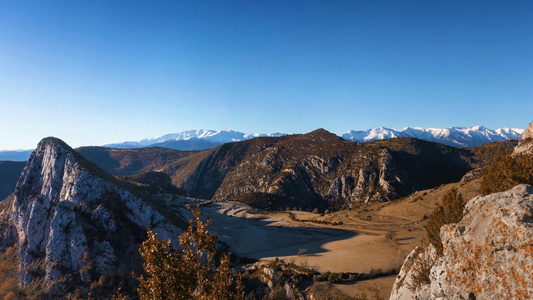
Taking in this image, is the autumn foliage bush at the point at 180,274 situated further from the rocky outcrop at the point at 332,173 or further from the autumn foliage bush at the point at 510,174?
the rocky outcrop at the point at 332,173

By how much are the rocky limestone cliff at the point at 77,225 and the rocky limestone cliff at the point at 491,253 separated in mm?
32274

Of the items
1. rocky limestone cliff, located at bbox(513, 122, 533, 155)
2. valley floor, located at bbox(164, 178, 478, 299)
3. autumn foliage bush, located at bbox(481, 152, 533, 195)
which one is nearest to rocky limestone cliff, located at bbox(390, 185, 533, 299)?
autumn foliage bush, located at bbox(481, 152, 533, 195)

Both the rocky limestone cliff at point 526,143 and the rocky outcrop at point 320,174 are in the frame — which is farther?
the rocky outcrop at point 320,174

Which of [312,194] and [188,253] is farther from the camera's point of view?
[312,194]

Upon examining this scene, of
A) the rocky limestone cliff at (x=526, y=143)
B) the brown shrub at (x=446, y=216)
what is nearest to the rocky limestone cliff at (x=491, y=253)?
the brown shrub at (x=446, y=216)

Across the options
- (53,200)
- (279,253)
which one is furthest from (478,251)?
(53,200)

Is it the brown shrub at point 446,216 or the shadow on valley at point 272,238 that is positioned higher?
the brown shrub at point 446,216

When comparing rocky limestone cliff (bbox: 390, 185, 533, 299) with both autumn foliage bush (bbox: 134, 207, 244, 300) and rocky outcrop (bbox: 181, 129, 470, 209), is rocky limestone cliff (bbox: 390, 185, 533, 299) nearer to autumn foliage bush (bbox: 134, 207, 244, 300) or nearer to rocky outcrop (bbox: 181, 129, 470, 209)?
autumn foliage bush (bbox: 134, 207, 244, 300)

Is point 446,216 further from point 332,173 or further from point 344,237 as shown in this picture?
point 332,173

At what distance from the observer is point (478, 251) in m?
6.40

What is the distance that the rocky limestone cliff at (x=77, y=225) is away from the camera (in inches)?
1117

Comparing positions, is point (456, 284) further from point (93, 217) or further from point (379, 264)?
point (93, 217)

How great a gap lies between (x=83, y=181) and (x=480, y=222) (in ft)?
144

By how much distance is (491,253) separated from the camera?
6.05 metres
